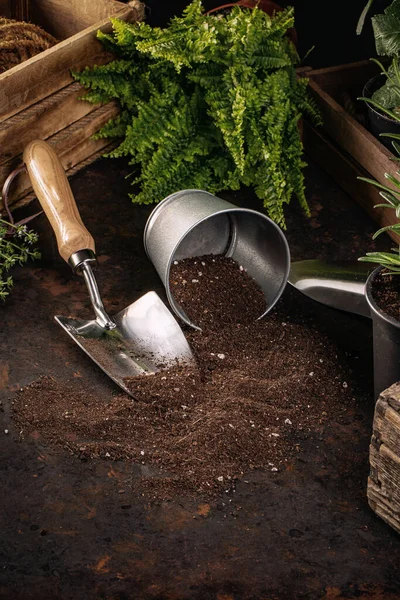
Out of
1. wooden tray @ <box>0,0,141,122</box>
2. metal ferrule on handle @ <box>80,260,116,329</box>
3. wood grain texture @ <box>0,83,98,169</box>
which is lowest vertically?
metal ferrule on handle @ <box>80,260,116,329</box>

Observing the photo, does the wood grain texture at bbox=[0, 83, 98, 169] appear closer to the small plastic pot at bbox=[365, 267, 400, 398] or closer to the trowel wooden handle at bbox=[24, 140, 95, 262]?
the trowel wooden handle at bbox=[24, 140, 95, 262]

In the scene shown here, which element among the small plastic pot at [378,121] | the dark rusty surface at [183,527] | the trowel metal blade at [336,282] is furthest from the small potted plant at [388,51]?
the dark rusty surface at [183,527]

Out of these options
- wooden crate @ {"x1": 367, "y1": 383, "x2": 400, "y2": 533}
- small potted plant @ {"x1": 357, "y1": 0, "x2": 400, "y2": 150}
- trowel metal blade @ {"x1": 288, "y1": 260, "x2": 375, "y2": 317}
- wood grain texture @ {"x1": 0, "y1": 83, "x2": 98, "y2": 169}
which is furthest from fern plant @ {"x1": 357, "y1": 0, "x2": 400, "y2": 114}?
wooden crate @ {"x1": 367, "y1": 383, "x2": 400, "y2": 533}

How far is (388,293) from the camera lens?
80.4 inches

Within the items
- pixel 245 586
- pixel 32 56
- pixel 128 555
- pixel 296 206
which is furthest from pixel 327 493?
pixel 32 56

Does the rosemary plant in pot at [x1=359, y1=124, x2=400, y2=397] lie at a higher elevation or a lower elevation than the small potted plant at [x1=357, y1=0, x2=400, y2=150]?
lower

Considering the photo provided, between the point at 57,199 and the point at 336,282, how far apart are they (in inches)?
35.6

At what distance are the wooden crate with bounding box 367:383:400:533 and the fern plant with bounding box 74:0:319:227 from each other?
1122 millimetres

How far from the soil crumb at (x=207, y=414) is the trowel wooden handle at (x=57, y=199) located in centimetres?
46

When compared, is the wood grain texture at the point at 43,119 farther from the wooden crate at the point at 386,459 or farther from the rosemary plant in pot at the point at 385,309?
the wooden crate at the point at 386,459

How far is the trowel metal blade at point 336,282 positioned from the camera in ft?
8.16

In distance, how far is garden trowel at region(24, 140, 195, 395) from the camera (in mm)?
2322

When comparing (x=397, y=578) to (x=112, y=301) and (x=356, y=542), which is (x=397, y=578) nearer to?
(x=356, y=542)

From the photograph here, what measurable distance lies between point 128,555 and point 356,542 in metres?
0.51
